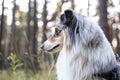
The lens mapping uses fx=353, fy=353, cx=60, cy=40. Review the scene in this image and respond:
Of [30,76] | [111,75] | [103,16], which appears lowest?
[30,76]

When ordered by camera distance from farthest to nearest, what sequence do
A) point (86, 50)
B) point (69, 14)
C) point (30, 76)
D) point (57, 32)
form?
point (30, 76)
point (57, 32)
point (69, 14)
point (86, 50)

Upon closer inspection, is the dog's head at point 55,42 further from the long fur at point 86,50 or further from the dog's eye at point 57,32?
the long fur at point 86,50

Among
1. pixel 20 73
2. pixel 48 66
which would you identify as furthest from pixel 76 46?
pixel 20 73

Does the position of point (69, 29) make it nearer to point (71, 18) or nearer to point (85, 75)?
point (71, 18)

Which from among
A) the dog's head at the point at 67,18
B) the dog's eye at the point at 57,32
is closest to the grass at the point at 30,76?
the dog's eye at the point at 57,32

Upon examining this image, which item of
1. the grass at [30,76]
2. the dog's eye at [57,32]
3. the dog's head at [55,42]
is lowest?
the grass at [30,76]

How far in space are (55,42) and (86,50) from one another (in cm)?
68

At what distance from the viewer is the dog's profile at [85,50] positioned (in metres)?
4.45

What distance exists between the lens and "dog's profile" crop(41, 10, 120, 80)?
175 inches

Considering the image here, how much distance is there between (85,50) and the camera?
4.47 meters

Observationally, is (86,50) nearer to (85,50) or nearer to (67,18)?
(85,50)

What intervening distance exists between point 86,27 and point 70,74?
2.24 feet

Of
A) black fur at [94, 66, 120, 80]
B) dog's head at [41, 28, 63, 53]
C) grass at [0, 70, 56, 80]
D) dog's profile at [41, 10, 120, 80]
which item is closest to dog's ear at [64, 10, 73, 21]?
dog's profile at [41, 10, 120, 80]

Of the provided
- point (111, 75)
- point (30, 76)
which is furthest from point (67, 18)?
point (30, 76)
